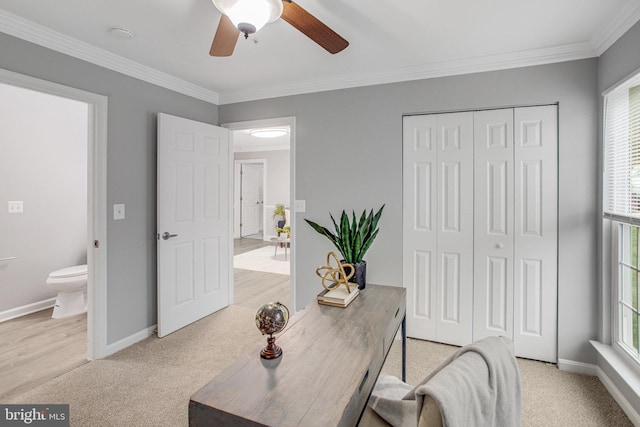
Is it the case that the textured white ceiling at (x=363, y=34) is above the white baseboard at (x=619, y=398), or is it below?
above

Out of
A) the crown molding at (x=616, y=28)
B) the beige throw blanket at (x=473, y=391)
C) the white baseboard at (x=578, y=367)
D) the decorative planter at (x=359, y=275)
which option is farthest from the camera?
the white baseboard at (x=578, y=367)

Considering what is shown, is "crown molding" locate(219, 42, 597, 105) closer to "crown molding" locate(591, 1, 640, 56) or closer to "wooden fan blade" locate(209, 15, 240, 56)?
"crown molding" locate(591, 1, 640, 56)

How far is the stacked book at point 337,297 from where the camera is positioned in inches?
66.8

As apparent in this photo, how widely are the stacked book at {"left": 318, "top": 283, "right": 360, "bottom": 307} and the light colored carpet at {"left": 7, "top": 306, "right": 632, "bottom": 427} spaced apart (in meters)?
0.89

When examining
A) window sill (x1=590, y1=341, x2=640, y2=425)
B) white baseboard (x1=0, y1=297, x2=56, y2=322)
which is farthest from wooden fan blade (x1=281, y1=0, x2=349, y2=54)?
white baseboard (x1=0, y1=297, x2=56, y2=322)

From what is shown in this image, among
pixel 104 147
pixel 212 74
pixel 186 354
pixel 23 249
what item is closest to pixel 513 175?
pixel 212 74

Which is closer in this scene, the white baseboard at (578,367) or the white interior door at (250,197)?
the white baseboard at (578,367)

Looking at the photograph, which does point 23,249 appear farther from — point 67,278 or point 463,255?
point 463,255

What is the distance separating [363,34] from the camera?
2.16m

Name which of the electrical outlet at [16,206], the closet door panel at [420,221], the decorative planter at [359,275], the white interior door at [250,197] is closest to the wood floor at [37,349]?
the electrical outlet at [16,206]

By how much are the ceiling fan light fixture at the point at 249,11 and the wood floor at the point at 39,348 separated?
2.60 meters

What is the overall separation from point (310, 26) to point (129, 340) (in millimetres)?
2757

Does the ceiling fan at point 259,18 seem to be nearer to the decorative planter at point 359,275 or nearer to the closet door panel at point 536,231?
the decorative planter at point 359,275

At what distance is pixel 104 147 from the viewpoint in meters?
2.48
